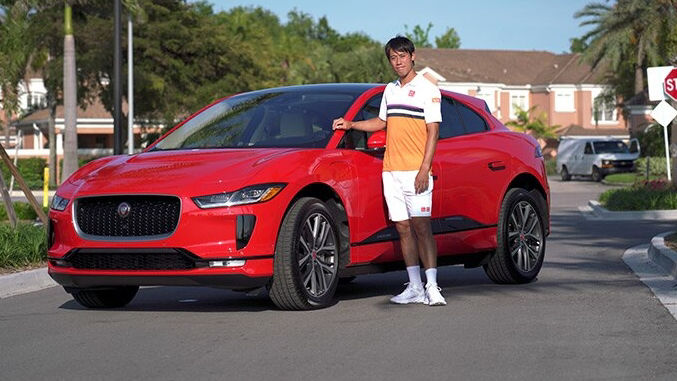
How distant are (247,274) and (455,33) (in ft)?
437

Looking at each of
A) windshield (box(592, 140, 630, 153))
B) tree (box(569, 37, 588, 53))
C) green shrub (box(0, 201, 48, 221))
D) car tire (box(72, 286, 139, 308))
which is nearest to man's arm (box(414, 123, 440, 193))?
car tire (box(72, 286, 139, 308))

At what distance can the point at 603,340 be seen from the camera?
784 centimetres

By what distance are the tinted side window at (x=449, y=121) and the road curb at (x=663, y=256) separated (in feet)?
8.26

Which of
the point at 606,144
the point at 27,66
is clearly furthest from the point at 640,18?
the point at 27,66

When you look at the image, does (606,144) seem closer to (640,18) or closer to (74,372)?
(640,18)

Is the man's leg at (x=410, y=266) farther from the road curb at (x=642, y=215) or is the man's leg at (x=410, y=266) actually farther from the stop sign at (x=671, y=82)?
the road curb at (x=642, y=215)

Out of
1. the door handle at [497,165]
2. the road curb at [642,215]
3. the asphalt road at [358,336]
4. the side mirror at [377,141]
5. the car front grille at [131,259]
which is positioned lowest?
the road curb at [642,215]

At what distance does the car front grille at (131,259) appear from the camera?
348 inches

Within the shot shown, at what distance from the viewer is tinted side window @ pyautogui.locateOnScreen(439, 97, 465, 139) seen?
35.3 feet

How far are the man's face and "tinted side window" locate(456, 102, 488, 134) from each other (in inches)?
60.9

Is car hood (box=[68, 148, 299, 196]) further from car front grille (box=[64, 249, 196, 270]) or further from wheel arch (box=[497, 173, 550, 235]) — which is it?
wheel arch (box=[497, 173, 550, 235])

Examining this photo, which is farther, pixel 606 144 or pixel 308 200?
pixel 606 144

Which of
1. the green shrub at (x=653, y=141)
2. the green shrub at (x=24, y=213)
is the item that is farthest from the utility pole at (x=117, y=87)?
the green shrub at (x=653, y=141)

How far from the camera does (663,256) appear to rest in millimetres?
→ 13039
